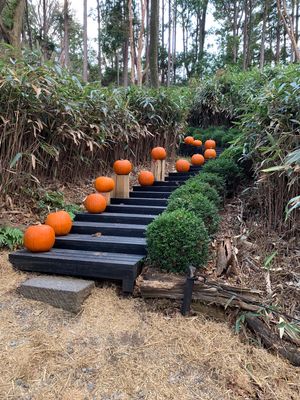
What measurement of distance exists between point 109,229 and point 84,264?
64cm

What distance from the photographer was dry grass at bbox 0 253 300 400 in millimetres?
1439

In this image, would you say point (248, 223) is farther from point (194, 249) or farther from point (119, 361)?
point (119, 361)

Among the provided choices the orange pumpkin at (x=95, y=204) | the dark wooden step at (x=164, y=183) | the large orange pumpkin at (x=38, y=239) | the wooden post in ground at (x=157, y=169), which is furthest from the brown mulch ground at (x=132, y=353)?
the wooden post in ground at (x=157, y=169)

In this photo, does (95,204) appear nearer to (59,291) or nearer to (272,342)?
(59,291)

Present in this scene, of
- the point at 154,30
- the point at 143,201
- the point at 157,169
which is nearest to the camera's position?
the point at 143,201

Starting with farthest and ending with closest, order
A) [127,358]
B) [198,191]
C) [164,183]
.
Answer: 1. [164,183]
2. [198,191]
3. [127,358]

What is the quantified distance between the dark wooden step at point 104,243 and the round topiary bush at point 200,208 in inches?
17.0

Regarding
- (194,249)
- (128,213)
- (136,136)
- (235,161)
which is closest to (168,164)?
(136,136)

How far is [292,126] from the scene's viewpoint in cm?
257

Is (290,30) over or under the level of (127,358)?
over

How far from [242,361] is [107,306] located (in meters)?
0.90

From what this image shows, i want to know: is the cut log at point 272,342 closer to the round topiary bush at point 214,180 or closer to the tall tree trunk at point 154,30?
the round topiary bush at point 214,180

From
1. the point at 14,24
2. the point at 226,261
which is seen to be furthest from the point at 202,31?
the point at 226,261

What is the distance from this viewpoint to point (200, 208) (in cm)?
255
